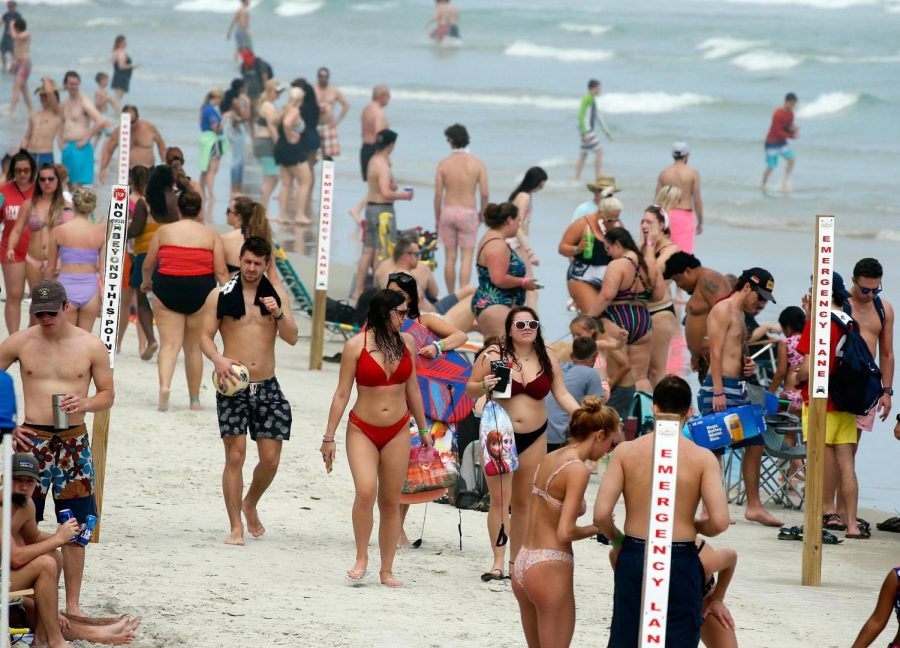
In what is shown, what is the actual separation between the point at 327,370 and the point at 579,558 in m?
4.88

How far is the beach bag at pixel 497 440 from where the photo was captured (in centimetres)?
768

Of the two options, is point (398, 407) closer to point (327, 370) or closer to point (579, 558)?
point (579, 558)

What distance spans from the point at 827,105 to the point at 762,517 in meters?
32.8

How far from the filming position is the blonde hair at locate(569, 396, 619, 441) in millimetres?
6203

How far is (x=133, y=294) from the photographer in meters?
13.7

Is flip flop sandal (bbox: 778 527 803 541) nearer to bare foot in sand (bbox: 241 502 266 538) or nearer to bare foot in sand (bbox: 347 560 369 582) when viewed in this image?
bare foot in sand (bbox: 347 560 369 582)

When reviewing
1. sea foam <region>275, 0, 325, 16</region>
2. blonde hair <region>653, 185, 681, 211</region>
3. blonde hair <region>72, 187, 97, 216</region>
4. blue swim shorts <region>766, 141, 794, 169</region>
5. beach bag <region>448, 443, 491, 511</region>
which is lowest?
beach bag <region>448, 443, 491, 511</region>

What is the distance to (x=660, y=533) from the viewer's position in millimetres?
5125

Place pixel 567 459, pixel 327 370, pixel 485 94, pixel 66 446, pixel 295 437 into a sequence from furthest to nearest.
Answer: pixel 485 94
pixel 327 370
pixel 295 437
pixel 66 446
pixel 567 459

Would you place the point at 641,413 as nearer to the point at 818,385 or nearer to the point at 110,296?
the point at 818,385

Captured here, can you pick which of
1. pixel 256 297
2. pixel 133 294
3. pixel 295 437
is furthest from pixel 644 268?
pixel 133 294

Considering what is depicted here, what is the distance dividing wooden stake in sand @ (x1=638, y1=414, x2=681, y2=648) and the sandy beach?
5.95 ft

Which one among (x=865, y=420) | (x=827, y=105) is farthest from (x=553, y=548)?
(x=827, y=105)

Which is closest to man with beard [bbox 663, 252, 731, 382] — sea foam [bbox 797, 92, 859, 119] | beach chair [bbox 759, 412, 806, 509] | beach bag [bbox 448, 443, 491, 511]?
beach chair [bbox 759, 412, 806, 509]
